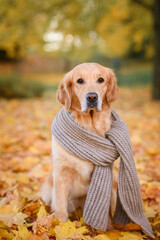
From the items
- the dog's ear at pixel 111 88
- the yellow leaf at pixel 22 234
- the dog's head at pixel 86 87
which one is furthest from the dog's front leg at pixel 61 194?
Result: the dog's ear at pixel 111 88

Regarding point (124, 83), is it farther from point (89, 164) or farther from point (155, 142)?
point (89, 164)

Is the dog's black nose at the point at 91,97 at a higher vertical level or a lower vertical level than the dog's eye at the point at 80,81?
lower

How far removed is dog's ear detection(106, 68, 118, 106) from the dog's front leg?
831mm

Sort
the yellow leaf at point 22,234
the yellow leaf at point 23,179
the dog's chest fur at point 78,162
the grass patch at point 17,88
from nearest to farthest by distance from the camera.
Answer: the yellow leaf at point 22,234 → the dog's chest fur at point 78,162 → the yellow leaf at point 23,179 → the grass patch at point 17,88

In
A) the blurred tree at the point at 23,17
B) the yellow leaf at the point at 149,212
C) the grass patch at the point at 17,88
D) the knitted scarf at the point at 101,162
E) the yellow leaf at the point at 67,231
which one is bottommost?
the yellow leaf at the point at 149,212

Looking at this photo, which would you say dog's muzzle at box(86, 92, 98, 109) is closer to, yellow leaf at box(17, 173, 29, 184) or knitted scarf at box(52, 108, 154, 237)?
knitted scarf at box(52, 108, 154, 237)

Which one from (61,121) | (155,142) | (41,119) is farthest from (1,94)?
(61,121)

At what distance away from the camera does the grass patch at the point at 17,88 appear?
11.9 meters

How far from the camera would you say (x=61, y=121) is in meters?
2.46

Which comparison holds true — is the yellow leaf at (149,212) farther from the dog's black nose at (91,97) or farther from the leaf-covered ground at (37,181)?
the dog's black nose at (91,97)

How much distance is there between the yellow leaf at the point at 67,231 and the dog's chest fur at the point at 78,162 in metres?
0.43

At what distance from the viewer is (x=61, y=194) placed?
241 centimetres

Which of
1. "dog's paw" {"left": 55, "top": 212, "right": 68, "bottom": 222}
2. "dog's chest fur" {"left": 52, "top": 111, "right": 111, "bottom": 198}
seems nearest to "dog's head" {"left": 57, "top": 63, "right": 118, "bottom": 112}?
"dog's chest fur" {"left": 52, "top": 111, "right": 111, "bottom": 198}

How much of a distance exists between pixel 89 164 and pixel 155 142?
3239 mm
